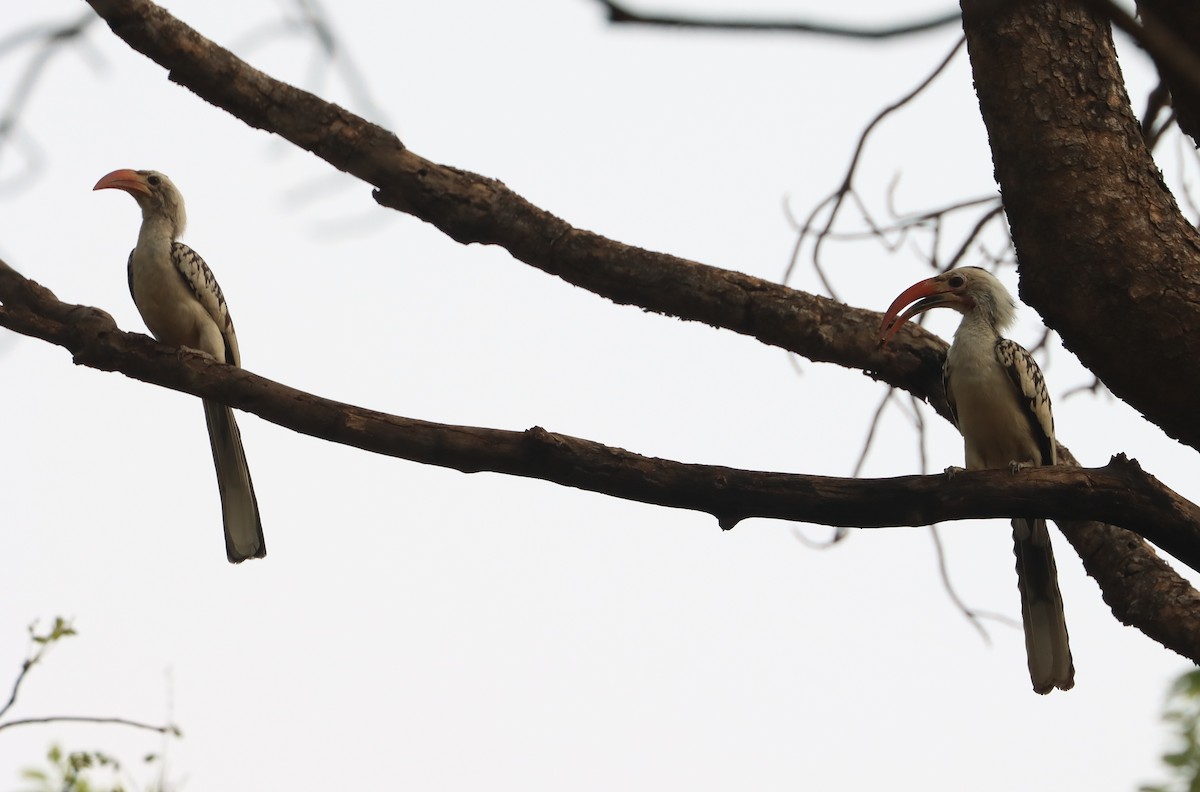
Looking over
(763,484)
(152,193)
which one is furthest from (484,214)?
(152,193)

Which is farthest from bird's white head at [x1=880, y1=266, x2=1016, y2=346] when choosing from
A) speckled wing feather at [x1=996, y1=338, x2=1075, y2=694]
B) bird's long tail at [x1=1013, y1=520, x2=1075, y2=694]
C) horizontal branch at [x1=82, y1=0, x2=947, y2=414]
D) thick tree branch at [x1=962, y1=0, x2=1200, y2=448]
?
thick tree branch at [x1=962, y1=0, x2=1200, y2=448]

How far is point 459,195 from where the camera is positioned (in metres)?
4.05

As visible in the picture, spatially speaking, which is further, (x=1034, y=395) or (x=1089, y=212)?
(x=1034, y=395)

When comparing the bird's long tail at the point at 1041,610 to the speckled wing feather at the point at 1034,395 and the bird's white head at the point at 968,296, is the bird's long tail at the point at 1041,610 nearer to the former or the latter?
the speckled wing feather at the point at 1034,395

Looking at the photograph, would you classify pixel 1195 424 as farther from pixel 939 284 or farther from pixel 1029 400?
pixel 939 284

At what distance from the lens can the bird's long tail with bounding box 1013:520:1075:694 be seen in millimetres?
4199

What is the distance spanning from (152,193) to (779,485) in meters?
4.03

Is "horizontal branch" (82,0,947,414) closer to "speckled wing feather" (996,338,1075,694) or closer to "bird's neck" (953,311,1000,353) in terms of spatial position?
"bird's neck" (953,311,1000,353)

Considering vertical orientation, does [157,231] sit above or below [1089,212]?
above

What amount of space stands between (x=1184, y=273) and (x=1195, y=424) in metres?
0.40

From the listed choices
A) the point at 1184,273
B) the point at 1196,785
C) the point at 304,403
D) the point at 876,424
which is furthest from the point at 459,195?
the point at 1196,785

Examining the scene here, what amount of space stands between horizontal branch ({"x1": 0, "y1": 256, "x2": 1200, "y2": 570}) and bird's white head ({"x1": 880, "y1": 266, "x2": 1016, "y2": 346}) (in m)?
1.97

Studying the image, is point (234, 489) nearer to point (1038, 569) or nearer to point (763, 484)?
point (763, 484)

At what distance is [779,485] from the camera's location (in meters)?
3.22
